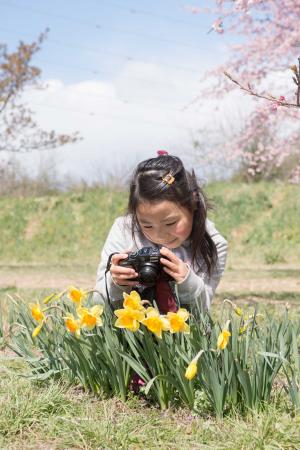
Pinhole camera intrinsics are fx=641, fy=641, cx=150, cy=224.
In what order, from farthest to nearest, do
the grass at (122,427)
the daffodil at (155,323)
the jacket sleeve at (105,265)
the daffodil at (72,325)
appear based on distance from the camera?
the jacket sleeve at (105,265) → the daffodil at (72,325) → the daffodil at (155,323) → the grass at (122,427)

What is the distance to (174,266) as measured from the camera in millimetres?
2576

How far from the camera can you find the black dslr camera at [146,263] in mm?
2529

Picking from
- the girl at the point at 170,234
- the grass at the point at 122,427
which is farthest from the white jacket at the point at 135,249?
the grass at the point at 122,427

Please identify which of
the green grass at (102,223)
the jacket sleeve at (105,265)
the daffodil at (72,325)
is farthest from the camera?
the green grass at (102,223)

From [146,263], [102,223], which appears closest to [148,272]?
[146,263]

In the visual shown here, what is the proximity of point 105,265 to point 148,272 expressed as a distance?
39 centimetres

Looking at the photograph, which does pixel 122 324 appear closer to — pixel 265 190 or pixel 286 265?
pixel 286 265

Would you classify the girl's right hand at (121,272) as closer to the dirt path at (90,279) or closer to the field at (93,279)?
the field at (93,279)

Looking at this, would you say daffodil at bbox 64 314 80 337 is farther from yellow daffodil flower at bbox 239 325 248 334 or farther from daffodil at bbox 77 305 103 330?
yellow daffodil flower at bbox 239 325 248 334

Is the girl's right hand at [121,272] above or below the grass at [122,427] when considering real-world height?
above

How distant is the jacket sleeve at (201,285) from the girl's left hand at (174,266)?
0.07 feet

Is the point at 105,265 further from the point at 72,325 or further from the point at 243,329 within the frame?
the point at 243,329

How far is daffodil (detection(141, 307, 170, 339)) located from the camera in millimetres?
2320

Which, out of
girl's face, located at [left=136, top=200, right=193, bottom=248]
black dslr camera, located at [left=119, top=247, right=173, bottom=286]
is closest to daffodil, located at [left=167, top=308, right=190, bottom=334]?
black dslr camera, located at [left=119, top=247, right=173, bottom=286]
